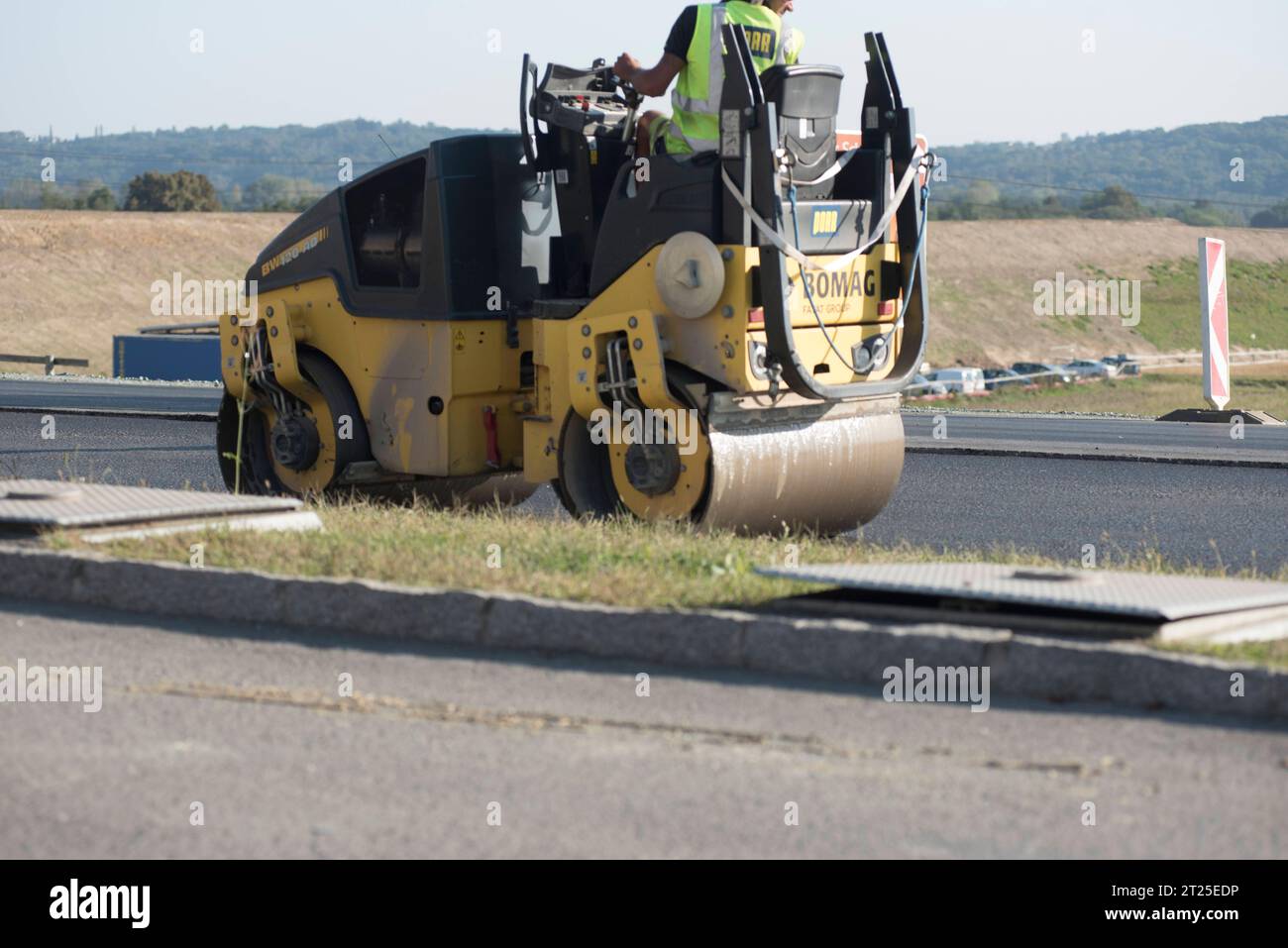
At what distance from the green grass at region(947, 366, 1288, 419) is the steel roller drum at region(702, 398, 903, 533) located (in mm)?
35554

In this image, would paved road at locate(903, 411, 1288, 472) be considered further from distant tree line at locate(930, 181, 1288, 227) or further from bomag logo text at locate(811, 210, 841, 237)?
distant tree line at locate(930, 181, 1288, 227)

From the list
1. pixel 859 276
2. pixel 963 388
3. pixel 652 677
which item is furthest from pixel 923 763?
pixel 963 388

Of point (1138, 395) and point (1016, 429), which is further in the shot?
point (1138, 395)

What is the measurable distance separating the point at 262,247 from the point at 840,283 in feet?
239

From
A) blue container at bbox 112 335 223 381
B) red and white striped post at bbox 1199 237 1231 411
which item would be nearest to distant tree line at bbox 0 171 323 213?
blue container at bbox 112 335 223 381

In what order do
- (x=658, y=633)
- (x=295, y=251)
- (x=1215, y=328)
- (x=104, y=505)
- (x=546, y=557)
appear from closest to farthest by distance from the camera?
1. (x=658, y=633)
2. (x=546, y=557)
3. (x=104, y=505)
4. (x=295, y=251)
5. (x=1215, y=328)

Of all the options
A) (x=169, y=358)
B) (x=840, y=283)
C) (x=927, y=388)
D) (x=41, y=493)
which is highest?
(x=840, y=283)

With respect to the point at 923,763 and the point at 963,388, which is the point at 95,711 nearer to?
the point at 923,763

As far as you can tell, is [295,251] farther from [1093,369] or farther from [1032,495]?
[1093,369]

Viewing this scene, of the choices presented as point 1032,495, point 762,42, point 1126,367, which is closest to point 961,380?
point 1126,367

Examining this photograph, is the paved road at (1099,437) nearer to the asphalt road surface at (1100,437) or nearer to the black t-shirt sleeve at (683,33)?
the asphalt road surface at (1100,437)

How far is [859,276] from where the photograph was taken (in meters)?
10.1

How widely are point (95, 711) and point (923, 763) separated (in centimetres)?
263

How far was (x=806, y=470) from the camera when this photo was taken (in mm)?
10125
